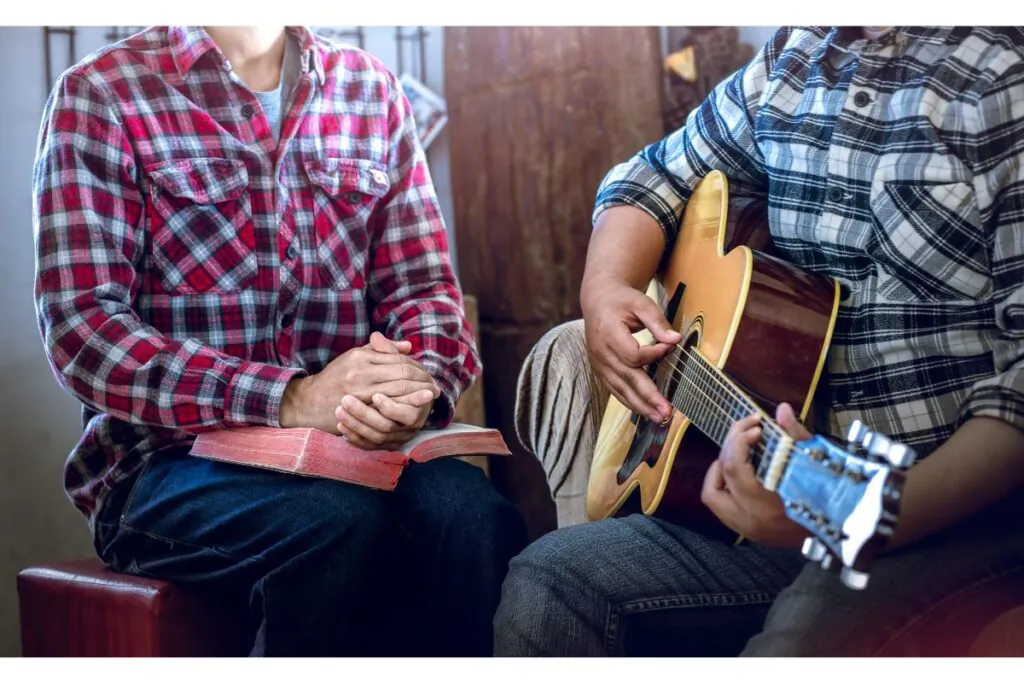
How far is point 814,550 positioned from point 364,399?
577mm

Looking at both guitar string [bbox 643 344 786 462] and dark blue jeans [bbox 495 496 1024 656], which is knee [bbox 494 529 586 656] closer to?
dark blue jeans [bbox 495 496 1024 656]

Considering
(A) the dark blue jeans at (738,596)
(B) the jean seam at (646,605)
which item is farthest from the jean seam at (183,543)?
(B) the jean seam at (646,605)

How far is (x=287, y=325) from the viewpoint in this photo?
4.63 ft

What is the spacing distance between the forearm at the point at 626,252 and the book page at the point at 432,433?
0.74 feet

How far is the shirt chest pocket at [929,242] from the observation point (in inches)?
44.8

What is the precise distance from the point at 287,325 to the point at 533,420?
364 mm

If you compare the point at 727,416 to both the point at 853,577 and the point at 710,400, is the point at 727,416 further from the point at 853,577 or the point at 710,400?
the point at 853,577

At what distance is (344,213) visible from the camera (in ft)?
4.78

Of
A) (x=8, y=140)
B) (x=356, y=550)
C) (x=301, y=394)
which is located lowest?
(x=356, y=550)

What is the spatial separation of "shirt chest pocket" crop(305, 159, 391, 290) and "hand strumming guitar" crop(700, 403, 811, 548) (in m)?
0.61

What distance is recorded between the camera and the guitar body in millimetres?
1139

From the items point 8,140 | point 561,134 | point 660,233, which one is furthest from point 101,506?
point 561,134

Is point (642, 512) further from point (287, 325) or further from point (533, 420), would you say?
point (287, 325)

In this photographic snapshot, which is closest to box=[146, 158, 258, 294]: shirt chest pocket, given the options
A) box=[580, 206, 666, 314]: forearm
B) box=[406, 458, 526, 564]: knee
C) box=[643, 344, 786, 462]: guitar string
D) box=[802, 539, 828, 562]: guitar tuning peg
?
box=[406, 458, 526, 564]: knee
